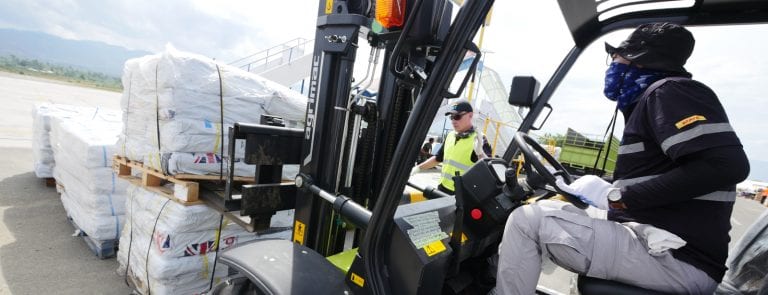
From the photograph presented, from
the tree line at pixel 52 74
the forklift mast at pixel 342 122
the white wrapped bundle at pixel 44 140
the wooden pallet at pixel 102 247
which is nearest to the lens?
the forklift mast at pixel 342 122

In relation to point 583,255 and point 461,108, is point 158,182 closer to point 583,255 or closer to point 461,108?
point 461,108

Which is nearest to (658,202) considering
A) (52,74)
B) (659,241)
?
(659,241)

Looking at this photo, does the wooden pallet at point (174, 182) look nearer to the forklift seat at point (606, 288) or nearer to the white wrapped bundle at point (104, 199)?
the white wrapped bundle at point (104, 199)

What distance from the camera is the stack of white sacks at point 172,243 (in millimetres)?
2895

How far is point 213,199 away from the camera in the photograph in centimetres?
293

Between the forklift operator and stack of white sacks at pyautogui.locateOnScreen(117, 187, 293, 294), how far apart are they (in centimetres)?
245

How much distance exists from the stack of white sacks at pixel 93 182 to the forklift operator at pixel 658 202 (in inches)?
158

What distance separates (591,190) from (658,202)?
234 millimetres

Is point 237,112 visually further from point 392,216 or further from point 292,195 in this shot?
point 392,216

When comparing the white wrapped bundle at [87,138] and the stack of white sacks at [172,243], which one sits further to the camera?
the white wrapped bundle at [87,138]

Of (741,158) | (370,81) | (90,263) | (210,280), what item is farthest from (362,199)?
(90,263)

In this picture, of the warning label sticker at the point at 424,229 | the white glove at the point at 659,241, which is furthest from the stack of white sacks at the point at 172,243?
the white glove at the point at 659,241

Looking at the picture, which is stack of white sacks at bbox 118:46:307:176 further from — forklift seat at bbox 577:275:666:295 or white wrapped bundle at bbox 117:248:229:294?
forklift seat at bbox 577:275:666:295

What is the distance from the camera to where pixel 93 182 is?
3848mm
